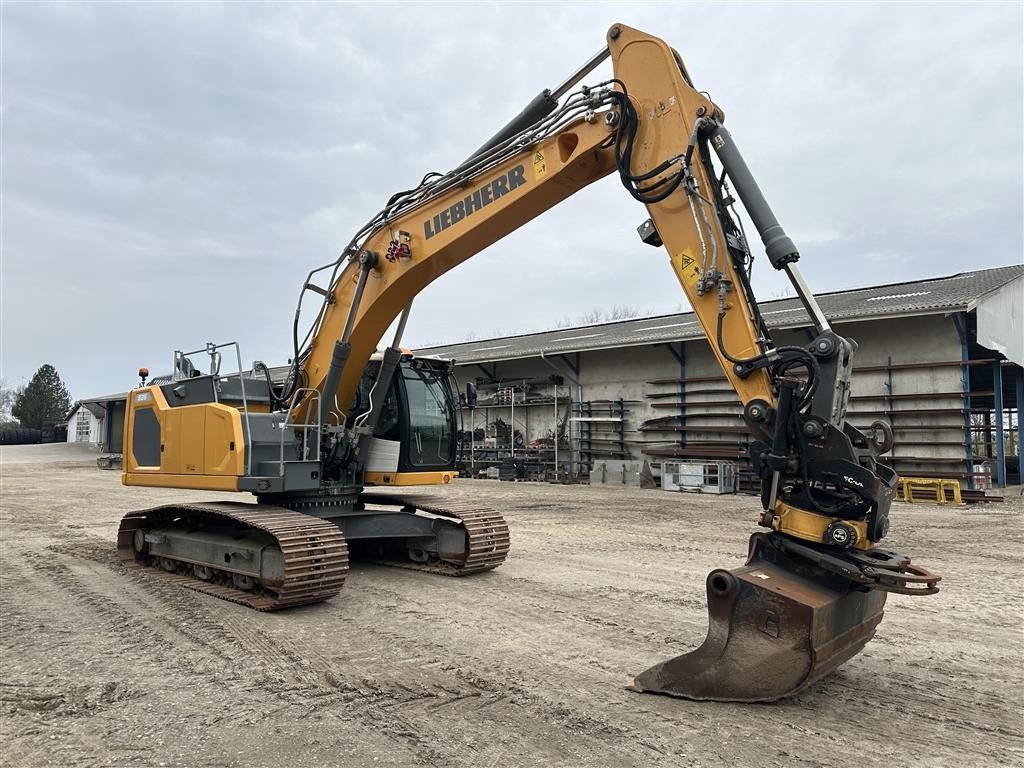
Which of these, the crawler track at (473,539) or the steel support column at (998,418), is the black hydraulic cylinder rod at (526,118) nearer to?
the crawler track at (473,539)

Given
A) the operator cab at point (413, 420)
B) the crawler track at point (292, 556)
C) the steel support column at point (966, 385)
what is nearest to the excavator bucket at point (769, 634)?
the crawler track at point (292, 556)

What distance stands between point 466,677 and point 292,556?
228 cm

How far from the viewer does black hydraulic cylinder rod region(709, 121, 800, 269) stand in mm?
4465

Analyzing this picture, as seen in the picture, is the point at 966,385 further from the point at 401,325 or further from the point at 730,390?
the point at 401,325

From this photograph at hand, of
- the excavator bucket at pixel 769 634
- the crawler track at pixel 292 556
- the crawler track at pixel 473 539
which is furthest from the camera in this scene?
the crawler track at pixel 473 539

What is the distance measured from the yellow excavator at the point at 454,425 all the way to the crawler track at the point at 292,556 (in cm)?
3

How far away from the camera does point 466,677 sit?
4629mm

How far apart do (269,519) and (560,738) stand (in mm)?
3907

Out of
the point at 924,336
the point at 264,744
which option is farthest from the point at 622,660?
the point at 924,336

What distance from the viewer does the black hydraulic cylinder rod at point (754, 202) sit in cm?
446

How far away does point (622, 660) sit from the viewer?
493 centimetres

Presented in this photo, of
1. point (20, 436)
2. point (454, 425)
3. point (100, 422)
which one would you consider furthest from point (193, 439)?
point (20, 436)

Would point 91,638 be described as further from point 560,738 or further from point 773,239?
A: point 773,239

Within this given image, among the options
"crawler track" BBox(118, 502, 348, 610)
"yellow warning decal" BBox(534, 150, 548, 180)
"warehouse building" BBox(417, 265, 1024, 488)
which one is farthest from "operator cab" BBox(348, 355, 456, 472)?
"warehouse building" BBox(417, 265, 1024, 488)
